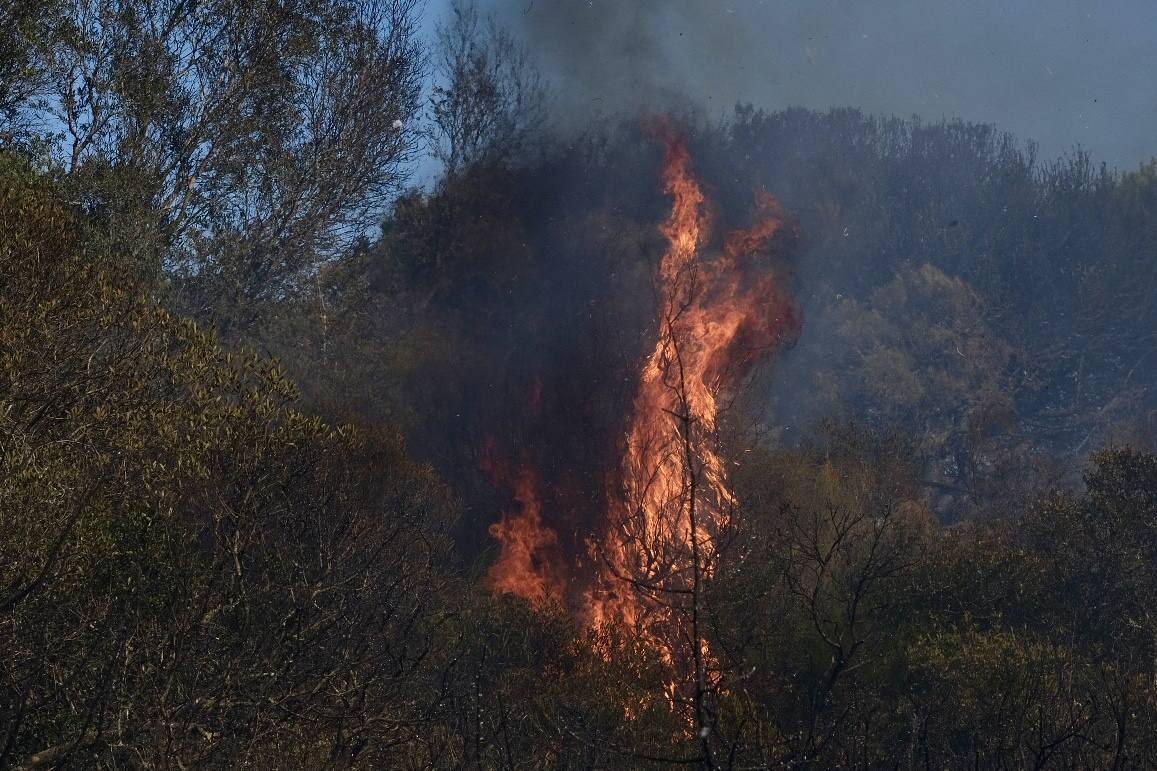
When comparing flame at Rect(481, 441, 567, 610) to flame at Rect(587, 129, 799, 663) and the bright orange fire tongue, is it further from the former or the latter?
flame at Rect(587, 129, 799, 663)

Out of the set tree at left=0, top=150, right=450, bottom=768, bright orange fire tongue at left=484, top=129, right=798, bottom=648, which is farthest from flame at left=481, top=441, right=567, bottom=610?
tree at left=0, top=150, right=450, bottom=768

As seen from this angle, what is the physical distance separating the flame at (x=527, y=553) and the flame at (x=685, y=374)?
1548 mm

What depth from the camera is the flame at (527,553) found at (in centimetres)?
Result: 2438

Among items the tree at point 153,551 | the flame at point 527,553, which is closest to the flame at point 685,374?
the flame at point 527,553

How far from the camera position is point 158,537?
1362 centimetres

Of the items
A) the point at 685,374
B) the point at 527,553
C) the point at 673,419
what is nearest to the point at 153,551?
the point at 673,419

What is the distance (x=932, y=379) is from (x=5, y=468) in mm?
66609

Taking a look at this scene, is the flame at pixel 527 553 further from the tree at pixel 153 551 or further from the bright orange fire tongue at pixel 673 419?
the tree at pixel 153 551

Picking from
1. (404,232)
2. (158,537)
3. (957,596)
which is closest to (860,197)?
(404,232)

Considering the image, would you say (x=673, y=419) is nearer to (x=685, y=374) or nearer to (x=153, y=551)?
(x=685, y=374)

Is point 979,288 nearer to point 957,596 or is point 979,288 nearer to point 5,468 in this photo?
point 957,596

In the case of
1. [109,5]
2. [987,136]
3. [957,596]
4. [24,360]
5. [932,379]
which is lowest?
[24,360]

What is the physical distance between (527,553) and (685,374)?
18.3ft

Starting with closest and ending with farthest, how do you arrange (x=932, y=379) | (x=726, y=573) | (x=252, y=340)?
(x=726, y=573) < (x=252, y=340) < (x=932, y=379)
